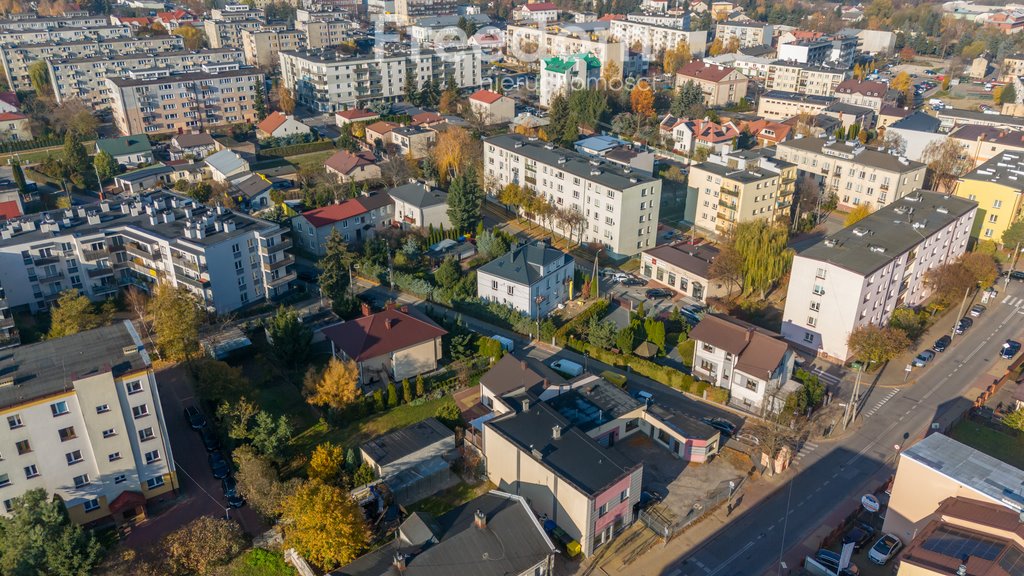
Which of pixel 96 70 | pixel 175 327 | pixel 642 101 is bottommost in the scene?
pixel 175 327

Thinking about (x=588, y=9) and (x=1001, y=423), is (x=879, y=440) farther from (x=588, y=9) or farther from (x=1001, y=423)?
(x=588, y=9)

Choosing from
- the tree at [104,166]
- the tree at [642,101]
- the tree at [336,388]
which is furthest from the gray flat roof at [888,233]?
the tree at [104,166]

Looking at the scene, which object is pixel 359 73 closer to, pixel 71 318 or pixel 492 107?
pixel 492 107

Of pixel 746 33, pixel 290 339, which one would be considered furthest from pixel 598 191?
pixel 746 33

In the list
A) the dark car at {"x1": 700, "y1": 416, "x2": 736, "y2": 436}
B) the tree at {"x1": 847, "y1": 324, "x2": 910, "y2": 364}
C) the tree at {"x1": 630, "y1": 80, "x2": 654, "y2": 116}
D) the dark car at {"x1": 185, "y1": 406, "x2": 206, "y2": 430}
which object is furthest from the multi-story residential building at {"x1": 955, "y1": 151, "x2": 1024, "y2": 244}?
the dark car at {"x1": 185, "y1": 406, "x2": 206, "y2": 430}

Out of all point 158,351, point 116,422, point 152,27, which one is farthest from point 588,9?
point 116,422

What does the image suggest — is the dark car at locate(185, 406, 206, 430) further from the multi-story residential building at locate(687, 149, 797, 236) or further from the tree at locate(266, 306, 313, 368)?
the multi-story residential building at locate(687, 149, 797, 236)
